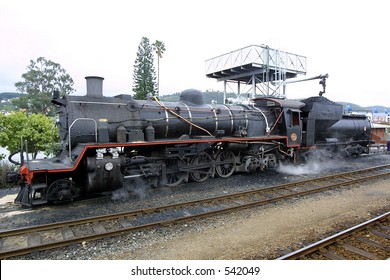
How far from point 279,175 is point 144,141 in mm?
6922

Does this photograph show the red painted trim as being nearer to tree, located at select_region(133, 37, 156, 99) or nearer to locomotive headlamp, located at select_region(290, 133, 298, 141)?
locomotive headlamp, located at select_region(290, 133, 298, 141)

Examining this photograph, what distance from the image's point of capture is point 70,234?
595cm

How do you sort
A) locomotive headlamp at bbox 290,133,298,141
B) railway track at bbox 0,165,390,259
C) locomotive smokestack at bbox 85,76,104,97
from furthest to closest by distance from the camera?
1. locomotive headlamp at bbox 290,133,298,141
2. locomotive smokestack at bbox 85,76,104,97
3. railway track at bbox 0,165,390,259

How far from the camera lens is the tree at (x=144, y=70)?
4053 cm

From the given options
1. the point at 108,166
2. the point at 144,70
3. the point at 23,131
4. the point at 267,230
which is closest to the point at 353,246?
the point at 267,230

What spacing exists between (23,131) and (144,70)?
2858cm

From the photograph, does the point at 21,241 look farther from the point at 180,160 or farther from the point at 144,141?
the point at 180,160

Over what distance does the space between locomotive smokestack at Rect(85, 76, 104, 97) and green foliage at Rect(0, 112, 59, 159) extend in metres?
7.66

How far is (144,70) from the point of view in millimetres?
41375

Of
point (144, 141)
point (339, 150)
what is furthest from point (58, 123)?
point (339, 150)

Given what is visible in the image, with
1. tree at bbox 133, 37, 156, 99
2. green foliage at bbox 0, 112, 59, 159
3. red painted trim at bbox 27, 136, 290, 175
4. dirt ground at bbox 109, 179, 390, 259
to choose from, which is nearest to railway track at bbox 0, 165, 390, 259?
dirt ground at bbox 109, 179, 390, 259

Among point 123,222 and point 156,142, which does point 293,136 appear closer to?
point 156,142

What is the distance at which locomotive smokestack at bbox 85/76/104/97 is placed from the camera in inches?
331

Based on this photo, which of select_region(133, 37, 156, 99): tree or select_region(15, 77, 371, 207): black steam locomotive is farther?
select_region(133, 37, 156, 99): tree
